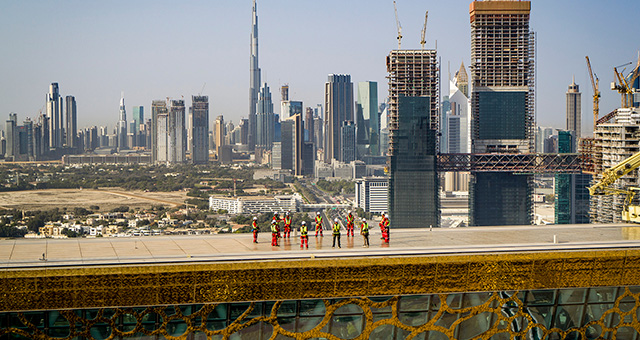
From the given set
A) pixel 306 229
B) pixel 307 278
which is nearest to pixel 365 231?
pixel 306 229

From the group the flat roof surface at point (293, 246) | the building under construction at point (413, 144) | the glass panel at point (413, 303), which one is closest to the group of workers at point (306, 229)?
the flat roof surface at point (293, 246)

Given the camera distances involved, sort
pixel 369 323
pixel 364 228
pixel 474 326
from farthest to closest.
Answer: pixel 364 228 < pixel 474 326 < pixel 369 323

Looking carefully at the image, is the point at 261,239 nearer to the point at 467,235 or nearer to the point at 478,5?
the point at 467,235

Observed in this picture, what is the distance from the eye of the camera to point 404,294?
77.8ft

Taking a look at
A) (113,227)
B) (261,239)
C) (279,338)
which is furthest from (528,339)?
(113,227)

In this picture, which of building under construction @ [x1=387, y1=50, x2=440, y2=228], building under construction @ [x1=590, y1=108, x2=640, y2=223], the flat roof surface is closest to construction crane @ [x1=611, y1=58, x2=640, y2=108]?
building under construction @ [x1=590, y1=108, x2=640, y2=223]

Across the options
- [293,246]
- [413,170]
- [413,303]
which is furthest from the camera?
[413,170]

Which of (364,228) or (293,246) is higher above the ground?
(364,228)

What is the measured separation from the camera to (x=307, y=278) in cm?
2305

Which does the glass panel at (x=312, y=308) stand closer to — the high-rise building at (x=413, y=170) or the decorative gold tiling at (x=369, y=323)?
the decorative gold tiling at (x=369, y=323)

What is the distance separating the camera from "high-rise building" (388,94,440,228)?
164750mm

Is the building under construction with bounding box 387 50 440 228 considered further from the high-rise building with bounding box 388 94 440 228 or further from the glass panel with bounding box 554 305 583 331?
the glass panel with bounding box 554 305 583 331

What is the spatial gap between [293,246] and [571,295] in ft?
32.2

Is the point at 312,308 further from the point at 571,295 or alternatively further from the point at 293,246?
the point at 571,295
